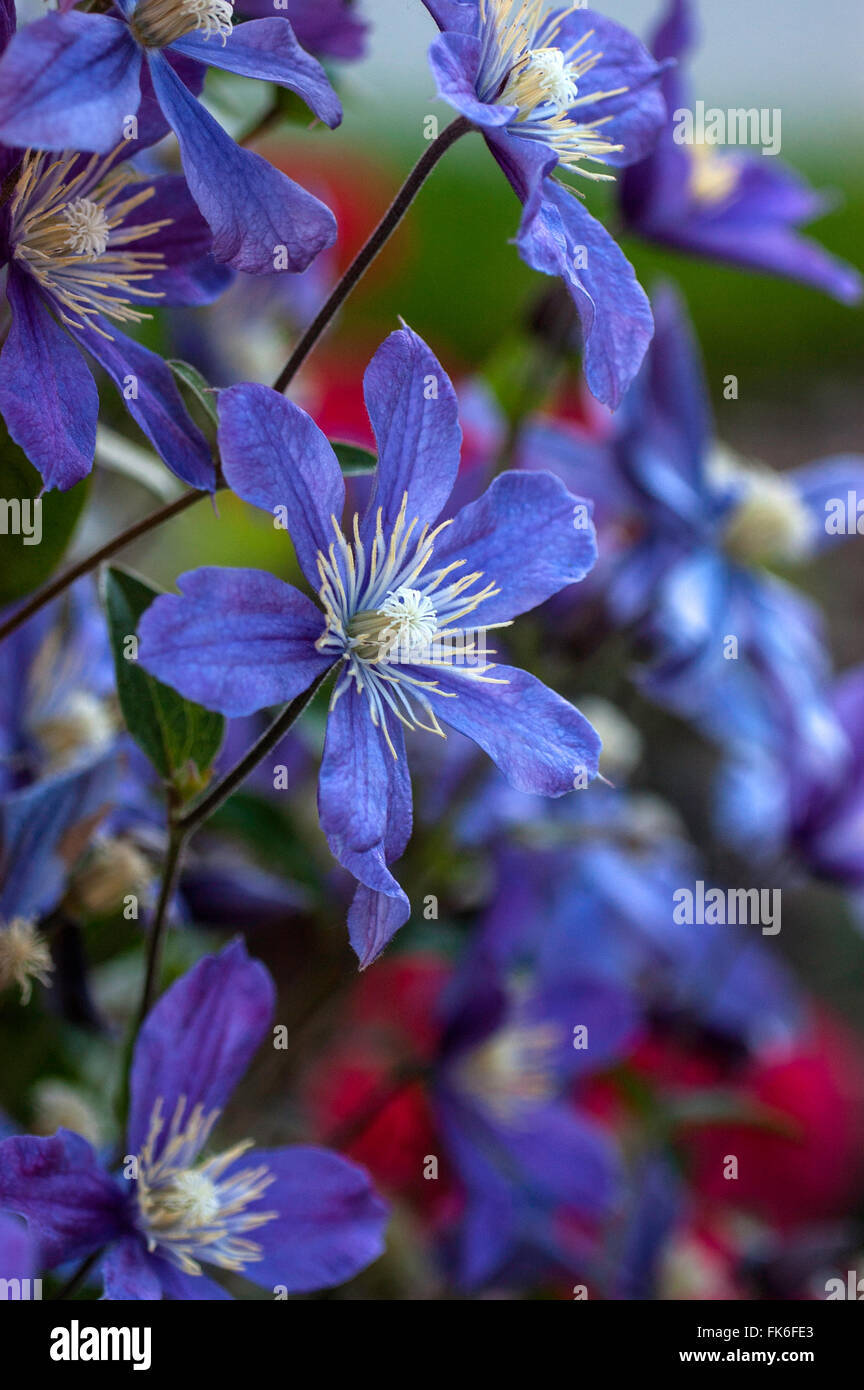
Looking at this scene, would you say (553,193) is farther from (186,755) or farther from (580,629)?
(580,629)

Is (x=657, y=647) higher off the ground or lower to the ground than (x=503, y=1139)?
higher

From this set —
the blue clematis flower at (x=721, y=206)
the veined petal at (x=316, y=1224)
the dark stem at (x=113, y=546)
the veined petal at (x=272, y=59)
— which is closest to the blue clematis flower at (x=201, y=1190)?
the veined petal at (x=316, y=1224)

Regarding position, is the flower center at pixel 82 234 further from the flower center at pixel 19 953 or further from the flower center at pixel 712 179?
the flower center at pixel 712 179

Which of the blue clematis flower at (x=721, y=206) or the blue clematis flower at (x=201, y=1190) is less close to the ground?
the blue clematis flower at (x=721, y=206)

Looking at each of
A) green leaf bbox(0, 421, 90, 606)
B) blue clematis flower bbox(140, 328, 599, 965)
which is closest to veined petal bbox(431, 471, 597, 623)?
blue clematis flower bbox(140, 328, 599, 965)
